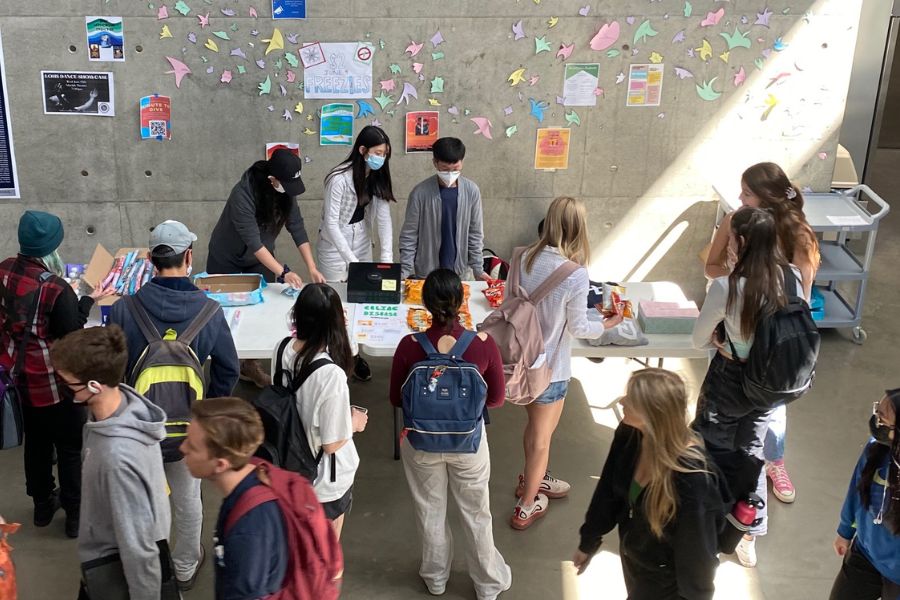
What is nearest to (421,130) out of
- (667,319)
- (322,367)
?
(667,319)

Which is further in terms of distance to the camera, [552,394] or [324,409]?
[552,394]

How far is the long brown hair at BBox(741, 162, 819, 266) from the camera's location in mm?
3885

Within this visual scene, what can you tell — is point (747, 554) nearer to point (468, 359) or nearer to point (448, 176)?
point (468, 359)

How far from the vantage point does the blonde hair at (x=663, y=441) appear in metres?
2.48

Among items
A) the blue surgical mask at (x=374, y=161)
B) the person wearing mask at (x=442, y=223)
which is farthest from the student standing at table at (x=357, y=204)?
the person wearing mask at (x=442, y=223)

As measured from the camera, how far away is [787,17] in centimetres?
587

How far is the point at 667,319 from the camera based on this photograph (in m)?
4.39

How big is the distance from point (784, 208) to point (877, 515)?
1.68 metres

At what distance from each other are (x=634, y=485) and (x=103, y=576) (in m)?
1.64

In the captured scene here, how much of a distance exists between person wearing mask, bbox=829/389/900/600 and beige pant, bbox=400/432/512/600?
4.28ft

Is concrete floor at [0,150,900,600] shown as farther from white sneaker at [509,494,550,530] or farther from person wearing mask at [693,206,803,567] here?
person wearing mask at [693,206,803,567]

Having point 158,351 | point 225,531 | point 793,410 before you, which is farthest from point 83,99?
point 793,410

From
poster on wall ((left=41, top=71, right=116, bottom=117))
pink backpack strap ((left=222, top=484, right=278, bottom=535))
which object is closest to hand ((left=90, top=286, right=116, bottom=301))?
Answer: poster on wall ((left=41, top=71, right=116, bottom=117))

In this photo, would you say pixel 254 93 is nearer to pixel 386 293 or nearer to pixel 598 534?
pixel 386 293
